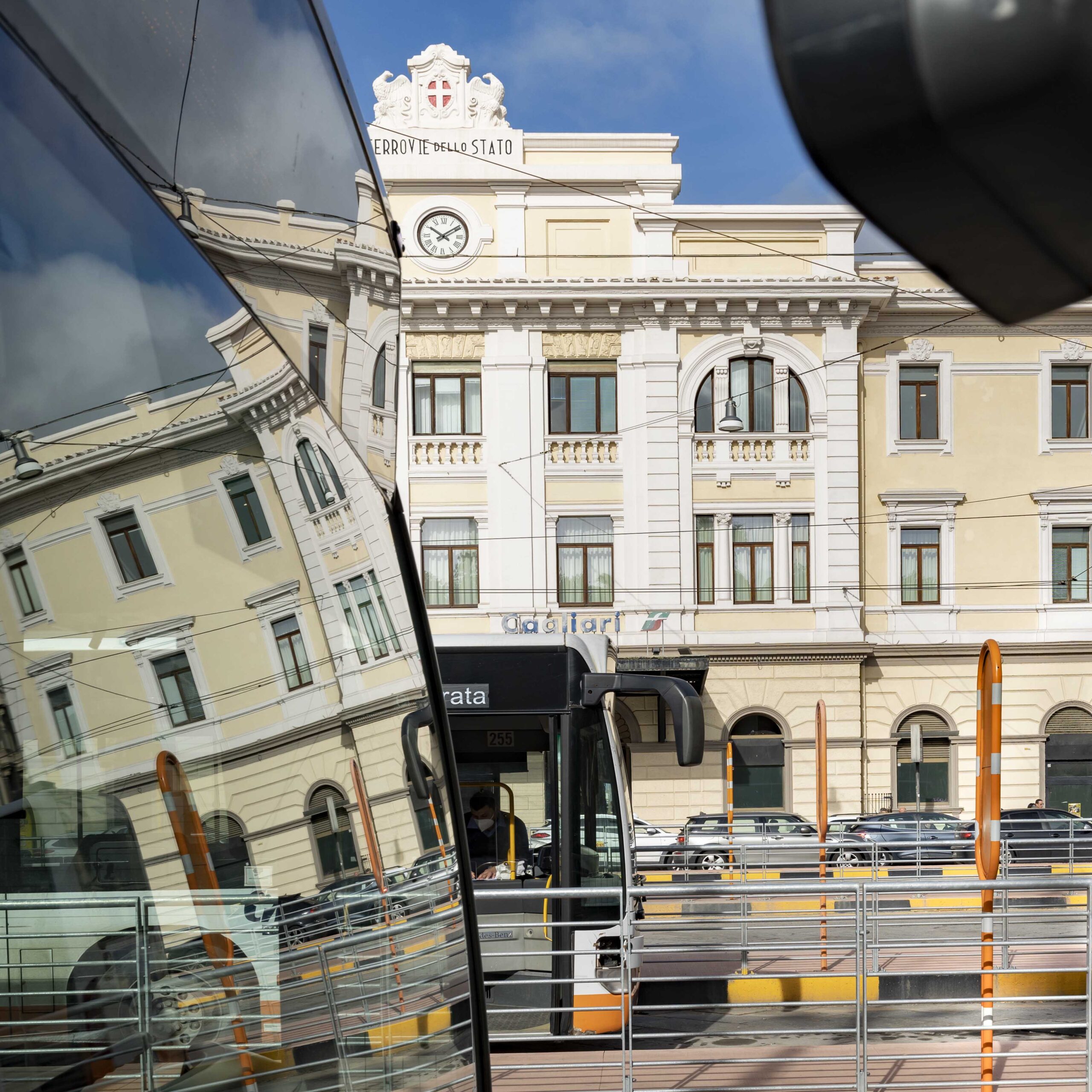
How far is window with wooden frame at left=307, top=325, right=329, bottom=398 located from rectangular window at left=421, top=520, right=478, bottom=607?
2536 cm

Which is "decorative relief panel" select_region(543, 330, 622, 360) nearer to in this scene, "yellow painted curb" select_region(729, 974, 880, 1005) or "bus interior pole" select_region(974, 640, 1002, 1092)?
"yellow painted curb" select_region(729, 974, 880, 1005)

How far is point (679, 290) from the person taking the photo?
27.2m

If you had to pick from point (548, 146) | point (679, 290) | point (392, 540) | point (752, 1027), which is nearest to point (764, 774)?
point (679, 290)

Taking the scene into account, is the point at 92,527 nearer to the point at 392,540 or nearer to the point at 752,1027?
the point at 392,540

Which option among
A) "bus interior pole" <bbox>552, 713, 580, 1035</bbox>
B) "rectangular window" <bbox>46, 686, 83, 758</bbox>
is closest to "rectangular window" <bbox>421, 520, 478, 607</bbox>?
"bus interior pole" <bbox>552, 713, 580, 1035</bbox>

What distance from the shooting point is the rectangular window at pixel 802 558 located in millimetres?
26891

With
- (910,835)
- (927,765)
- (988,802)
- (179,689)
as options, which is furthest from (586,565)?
(179,689)

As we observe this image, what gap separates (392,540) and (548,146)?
2722 centimetres

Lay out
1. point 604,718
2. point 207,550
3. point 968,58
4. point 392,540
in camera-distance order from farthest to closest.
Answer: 1. point 604,718
2. point 392,540
3. point 207,550
4. point 968,58

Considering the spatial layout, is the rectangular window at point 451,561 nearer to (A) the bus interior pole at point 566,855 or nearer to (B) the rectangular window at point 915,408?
(B) the rectangular window at point 915,408

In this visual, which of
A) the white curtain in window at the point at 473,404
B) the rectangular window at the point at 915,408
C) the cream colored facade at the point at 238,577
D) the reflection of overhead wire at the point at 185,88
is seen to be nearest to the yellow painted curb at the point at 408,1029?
the cream colored facade at the point at 238,577

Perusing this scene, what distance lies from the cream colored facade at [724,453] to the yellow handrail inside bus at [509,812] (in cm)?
1817

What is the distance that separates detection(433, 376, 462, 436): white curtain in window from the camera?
27422 mm

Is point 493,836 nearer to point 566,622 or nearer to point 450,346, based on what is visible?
point 566,622
